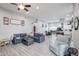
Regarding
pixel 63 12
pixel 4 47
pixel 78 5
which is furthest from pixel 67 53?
pixel 4 47

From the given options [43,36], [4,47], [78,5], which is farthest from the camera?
[43,36]

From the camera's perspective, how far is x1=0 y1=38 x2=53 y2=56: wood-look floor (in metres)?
2.32

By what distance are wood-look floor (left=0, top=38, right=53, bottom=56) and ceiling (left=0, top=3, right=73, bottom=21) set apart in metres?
0.69

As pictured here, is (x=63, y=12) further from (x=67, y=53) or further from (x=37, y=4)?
(x=67, y=53)

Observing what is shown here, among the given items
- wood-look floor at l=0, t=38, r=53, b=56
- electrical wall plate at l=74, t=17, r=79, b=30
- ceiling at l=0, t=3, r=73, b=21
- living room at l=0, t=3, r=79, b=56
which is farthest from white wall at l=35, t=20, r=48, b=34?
electrical wall plate at l=74, t=17, r=79, b=30

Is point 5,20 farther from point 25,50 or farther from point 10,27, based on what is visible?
point 25,50

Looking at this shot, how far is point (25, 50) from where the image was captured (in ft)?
7.82

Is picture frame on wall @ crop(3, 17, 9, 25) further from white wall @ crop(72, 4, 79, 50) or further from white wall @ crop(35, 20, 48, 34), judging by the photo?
white wall @ crop(72, 4, 79, 50)

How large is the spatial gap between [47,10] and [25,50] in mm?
1232

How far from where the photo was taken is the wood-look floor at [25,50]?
7.62 feet

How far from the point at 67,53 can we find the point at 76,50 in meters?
0.24

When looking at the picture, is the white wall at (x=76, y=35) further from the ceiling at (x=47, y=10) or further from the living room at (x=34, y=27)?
the ceiling at (x=47, y=10)

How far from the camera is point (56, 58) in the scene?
2271 millimetres

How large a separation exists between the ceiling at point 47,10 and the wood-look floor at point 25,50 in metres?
0.69
